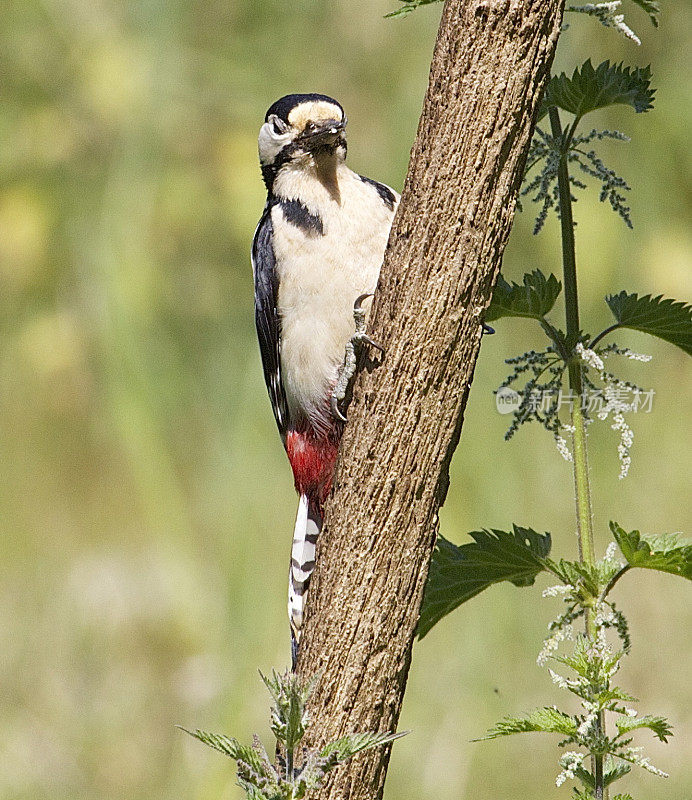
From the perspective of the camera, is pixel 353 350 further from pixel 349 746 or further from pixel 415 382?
pixel 349 746

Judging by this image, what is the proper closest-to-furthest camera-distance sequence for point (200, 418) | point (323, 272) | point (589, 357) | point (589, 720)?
point (589, 720)
point (589, 357)
point (323, 272)
point (200, 418)

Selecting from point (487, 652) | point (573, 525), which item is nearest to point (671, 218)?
point (573, 525)

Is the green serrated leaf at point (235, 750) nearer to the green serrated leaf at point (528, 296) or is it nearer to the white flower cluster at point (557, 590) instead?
the white flower cluster at point (557, 590)

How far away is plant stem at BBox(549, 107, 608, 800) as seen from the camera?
4.61ft

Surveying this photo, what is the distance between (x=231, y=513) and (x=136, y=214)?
5.74ft

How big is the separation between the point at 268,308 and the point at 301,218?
0.26m

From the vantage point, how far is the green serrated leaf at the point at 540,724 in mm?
1358

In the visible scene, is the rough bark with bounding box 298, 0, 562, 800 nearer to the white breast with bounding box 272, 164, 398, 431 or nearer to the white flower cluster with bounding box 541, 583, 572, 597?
the white flower cluster with bounding box 541, 583, 572, 597

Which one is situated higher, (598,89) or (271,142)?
(271,142)

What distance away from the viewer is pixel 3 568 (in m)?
4.88

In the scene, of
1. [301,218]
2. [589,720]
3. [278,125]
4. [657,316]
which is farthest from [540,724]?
[278,125]

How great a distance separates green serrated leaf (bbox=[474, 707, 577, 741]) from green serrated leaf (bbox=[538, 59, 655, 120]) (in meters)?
0.82

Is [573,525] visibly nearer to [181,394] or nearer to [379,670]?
[181,394]

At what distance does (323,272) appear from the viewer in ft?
7.58
